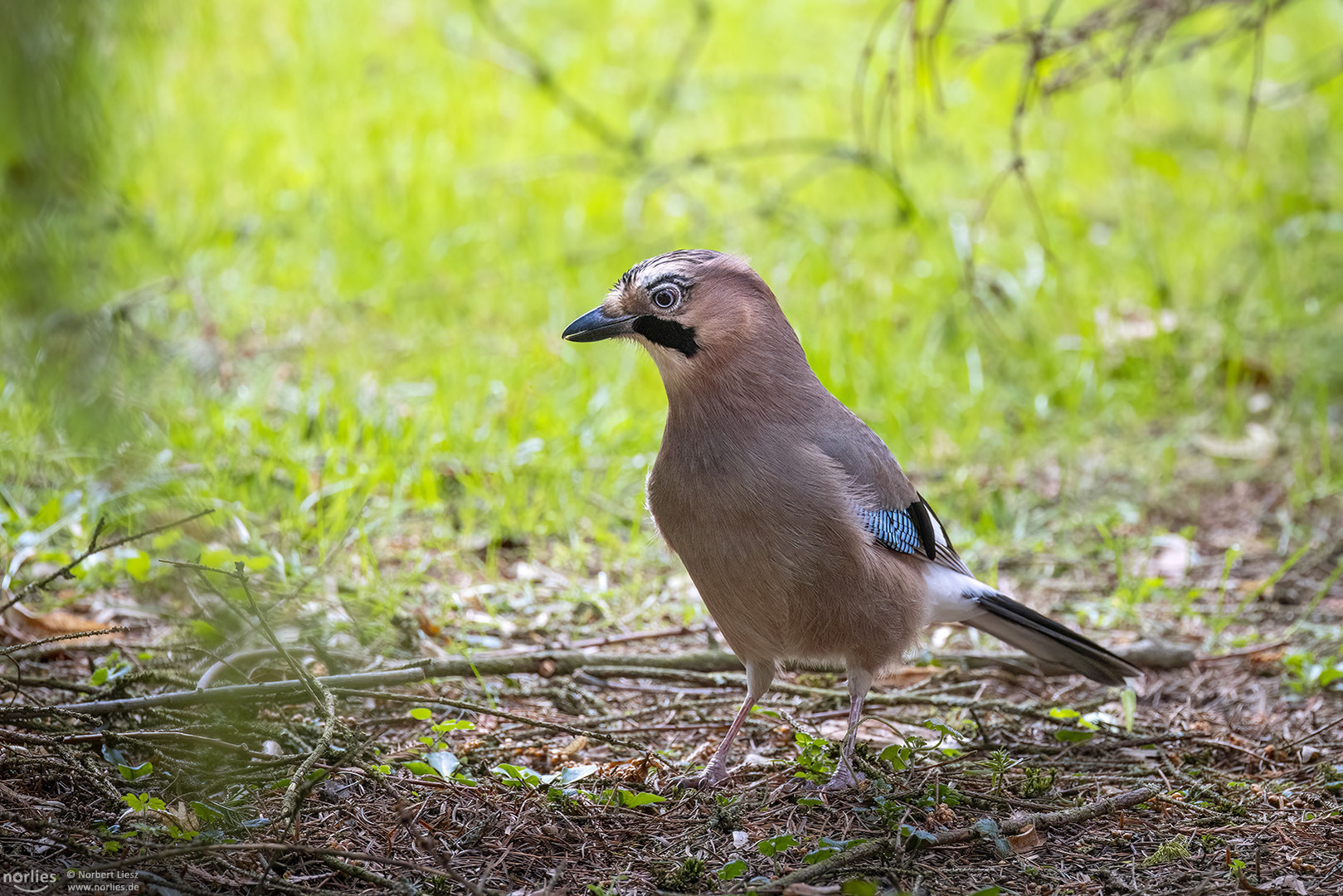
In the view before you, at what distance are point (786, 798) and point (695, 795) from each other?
0.19 meters

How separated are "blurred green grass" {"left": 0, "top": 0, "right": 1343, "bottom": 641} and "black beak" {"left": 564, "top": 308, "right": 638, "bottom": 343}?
940 mm

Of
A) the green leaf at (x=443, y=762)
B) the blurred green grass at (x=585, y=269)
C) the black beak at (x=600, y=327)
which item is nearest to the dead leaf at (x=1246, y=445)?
the blurred green grass at (x=585, y=269)

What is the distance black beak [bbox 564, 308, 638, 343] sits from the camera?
2.95 meters

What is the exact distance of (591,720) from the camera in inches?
119

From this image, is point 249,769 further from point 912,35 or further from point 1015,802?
point 912,35

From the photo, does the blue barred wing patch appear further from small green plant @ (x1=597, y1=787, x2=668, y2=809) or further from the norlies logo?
the norlies logo

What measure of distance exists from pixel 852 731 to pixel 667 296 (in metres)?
1.09

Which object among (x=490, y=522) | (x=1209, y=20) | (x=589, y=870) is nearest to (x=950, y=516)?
(x=490, y=522)

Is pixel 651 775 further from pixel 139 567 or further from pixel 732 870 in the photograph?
pixel 139 567

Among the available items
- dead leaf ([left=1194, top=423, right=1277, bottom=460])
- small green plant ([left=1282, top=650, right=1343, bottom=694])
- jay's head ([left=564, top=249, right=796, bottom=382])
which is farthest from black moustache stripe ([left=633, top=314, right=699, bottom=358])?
dead leaf ([left=1194, top=423, right=1277, bottom=460])

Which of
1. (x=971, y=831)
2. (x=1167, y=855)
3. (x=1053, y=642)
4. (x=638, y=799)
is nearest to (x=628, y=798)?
(x=638, y=799)

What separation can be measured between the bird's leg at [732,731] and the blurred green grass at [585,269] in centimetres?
106

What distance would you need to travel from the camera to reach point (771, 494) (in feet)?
9.02

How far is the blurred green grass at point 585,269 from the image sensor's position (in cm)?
367
